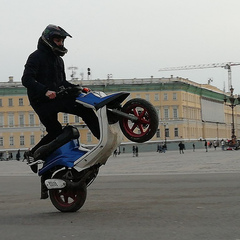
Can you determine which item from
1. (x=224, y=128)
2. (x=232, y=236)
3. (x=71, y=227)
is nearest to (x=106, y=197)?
(x=71, y=227)

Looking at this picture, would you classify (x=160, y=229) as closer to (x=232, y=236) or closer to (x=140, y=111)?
(x=232, y=236)

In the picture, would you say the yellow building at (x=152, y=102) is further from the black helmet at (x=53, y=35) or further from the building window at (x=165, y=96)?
the black helmet at (x=53, y=35)

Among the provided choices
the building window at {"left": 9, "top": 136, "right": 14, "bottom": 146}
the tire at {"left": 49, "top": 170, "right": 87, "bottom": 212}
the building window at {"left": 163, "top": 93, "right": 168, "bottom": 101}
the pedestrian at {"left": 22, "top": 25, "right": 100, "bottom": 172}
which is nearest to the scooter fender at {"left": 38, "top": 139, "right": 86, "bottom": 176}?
the tire at {"left": 49, "top": 170, "right": 87, "bottom": 212}

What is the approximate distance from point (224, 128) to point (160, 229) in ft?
538

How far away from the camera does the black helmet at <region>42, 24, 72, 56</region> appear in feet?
27.1

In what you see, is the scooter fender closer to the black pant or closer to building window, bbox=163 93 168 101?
the black pant

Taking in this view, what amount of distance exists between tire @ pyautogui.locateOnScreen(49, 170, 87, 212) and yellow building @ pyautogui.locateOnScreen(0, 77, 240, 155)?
110791 mm

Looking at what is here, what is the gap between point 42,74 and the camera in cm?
A: 831

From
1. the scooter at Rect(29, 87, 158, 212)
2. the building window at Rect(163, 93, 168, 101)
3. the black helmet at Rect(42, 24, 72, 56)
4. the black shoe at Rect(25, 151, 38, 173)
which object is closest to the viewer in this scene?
the scooter at Rect(29, 87, 158, 212)

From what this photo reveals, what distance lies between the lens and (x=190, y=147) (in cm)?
13125

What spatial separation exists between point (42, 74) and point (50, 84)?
0.16 metres

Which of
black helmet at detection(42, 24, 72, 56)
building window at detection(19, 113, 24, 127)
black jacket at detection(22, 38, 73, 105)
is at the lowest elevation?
black jacket at detection(22, 38, 73, 105)

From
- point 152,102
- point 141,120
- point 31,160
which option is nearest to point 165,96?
point 152,102

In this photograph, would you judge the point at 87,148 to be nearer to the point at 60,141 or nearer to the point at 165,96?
the point at 60,141
